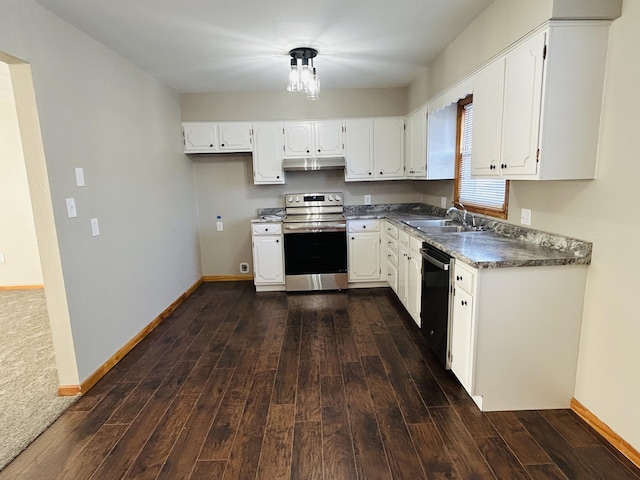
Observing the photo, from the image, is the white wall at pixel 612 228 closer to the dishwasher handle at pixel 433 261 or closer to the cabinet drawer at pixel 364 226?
the dishwasher handle at pixel 433 261

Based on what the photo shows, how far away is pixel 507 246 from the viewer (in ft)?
7.38

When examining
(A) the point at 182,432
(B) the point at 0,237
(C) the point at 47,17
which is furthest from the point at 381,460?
(B) the point at 0,237

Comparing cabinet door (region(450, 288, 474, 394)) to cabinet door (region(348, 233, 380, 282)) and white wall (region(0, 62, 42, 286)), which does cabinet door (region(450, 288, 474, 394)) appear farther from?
white wall (region(0, 62, 42, 286))

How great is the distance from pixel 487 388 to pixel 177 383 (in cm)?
201

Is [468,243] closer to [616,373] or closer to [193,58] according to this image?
[616,373]

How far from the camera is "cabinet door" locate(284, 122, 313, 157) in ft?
14.4

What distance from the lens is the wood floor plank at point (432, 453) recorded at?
5.30ft

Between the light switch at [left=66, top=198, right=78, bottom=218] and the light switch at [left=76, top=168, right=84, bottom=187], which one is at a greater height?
the light switch at [left=76, top=168, right=84, bottom=187]

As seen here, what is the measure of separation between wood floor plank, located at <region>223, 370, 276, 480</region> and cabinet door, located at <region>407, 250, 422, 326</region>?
53.2 inches

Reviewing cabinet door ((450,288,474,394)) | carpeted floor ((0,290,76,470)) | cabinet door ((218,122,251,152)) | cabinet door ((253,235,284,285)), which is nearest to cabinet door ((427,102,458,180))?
cabinet door ((450,288,474,394))

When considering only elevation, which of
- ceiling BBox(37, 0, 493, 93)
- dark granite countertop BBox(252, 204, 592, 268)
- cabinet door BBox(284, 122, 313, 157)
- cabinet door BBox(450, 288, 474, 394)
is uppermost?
ceiling BBox(37, 0, 493, 93)

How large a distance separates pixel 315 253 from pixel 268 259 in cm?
60

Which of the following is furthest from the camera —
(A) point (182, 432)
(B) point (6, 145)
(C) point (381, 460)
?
(B) point (6, 145)

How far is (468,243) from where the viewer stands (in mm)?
2359
